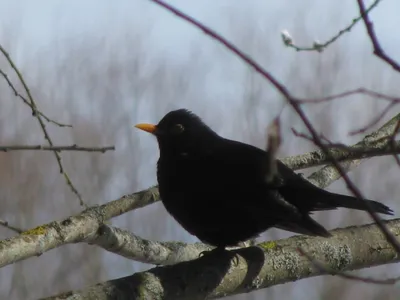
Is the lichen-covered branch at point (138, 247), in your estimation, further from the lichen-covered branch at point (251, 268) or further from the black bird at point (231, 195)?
the lichen-covered branch at point (251, 268)

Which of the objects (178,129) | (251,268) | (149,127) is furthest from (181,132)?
(251,268)

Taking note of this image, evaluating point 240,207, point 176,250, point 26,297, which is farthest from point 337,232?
point 26,297

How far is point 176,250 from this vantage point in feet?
8.77

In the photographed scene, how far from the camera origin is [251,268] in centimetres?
232

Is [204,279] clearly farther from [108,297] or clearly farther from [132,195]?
[132,195]

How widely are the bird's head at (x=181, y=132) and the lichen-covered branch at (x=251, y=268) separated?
0.58 meters

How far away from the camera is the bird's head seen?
2.83 m

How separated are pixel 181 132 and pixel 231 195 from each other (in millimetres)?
510

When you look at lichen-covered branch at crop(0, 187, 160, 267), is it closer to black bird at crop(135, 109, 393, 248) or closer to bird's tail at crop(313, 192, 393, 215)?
black bird at crop(135, 109, 393, 248)

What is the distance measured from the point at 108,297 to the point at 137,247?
70 cm

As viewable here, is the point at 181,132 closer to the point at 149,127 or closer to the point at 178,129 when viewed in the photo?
the point at 178,129

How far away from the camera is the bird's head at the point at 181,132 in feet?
9.29

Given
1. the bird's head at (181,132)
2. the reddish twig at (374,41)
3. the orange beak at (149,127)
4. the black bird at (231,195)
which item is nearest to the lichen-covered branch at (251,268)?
the black bird at (231,195)

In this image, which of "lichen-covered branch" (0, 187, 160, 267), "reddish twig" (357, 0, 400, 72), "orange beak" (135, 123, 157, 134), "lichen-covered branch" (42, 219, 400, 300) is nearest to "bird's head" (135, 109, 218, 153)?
"orange beak" (135, 123, 157, 134)
